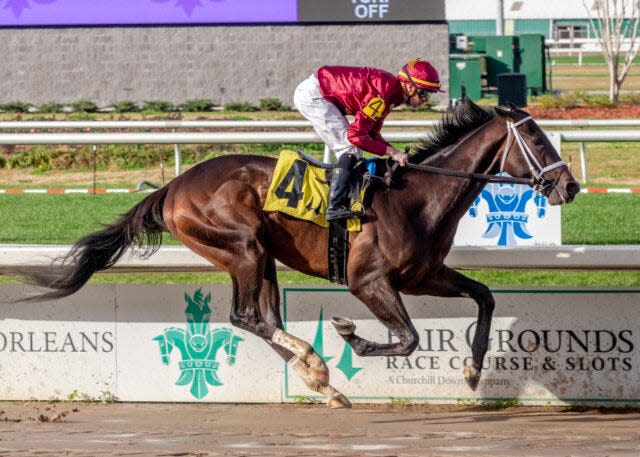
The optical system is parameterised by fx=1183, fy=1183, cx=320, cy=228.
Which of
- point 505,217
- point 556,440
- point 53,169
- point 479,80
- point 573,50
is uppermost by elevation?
point 573,50

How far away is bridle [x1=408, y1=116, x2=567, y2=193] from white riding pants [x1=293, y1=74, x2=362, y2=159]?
0.29 meters

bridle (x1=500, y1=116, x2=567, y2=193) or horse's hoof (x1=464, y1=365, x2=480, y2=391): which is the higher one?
bridle (x1=500, y1=116, x2=567, y2=193)

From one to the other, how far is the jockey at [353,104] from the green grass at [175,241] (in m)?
1.36

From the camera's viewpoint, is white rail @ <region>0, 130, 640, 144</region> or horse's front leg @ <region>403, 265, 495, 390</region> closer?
horse's front leg @ <region>403, 265, 495, 390</region>

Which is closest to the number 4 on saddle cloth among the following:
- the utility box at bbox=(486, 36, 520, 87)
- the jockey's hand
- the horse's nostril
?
the jockey's hand

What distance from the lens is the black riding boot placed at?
18.5 feet

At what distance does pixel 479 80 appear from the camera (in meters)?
24.3

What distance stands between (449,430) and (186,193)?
1.74 meters

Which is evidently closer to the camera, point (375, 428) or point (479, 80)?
point (375, 428)

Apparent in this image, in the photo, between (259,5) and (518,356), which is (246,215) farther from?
(259,5)

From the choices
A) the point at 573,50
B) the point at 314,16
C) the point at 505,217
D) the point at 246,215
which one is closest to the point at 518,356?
the point at 505,217

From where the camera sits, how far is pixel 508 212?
6.55 m

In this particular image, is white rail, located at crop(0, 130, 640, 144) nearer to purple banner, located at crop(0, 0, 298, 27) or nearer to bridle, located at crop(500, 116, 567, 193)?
bridle, located at crop(500, 116, 567, 193)

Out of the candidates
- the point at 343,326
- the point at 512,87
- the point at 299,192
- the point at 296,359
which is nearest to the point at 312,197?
the point at 299,192
